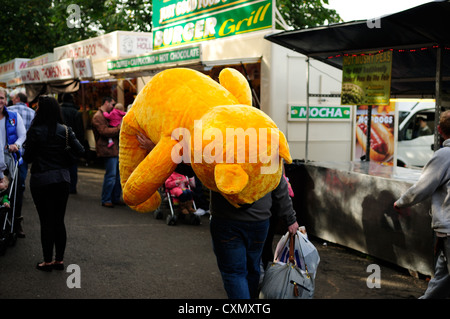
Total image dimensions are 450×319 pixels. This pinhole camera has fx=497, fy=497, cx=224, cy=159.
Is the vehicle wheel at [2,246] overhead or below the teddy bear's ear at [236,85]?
below

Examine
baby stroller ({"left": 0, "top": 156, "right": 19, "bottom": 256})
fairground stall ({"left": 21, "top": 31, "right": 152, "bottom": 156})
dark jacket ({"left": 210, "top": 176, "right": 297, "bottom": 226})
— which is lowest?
baby stroller ({"left": 0, "top": 156, "right": 19, "bottom": 256})

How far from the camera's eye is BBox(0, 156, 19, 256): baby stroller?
229 inches

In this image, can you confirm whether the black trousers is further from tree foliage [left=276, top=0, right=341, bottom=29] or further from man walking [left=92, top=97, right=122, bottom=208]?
tree foliage [left=276, top=0, right=341, bottom=29]

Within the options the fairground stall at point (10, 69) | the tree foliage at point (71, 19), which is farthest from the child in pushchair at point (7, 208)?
the fairground stall at point (10, 69)

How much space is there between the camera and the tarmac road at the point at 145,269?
15.9 ft

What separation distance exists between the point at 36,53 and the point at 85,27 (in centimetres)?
335

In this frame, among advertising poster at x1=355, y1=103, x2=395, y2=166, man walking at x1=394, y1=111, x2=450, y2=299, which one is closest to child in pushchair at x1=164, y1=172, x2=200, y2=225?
man walking at x1=394, y1=111, x2=450, y2=299

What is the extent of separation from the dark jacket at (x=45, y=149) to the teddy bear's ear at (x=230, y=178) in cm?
296

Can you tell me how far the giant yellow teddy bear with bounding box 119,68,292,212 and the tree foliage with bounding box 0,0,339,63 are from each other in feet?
56.4

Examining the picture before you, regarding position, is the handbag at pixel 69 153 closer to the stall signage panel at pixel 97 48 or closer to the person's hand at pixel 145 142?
the person's hand at pixel 145 142

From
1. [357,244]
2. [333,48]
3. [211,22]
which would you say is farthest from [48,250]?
[211,22]

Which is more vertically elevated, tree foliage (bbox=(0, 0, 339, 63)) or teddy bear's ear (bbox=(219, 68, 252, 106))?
tree foliage (bbox=(0, 0, 339, 63))

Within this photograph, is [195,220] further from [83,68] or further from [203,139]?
[83,68]

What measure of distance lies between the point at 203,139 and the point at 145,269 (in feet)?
10.5
